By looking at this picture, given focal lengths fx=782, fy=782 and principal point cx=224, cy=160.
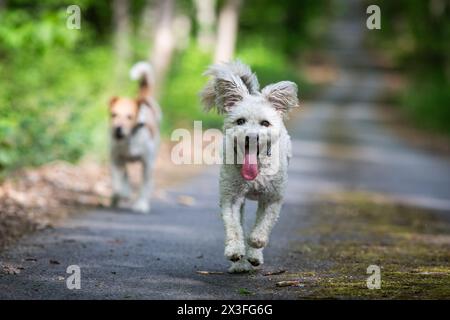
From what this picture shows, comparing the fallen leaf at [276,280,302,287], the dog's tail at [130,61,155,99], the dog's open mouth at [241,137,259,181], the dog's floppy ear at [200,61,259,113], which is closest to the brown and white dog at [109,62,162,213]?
the dog's tail at [130,61,155,99]

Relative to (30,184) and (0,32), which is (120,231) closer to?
(30,184)

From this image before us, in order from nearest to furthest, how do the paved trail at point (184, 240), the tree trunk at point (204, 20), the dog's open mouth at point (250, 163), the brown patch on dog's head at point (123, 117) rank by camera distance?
the paved trail at point (184, 240)
the dog's open mouth at point (250, 163)
the brown patch on dog's head at point (123, 117)
the tree trunk at point (204, 20)

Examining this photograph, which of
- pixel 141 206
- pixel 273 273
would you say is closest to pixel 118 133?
pixel 141 206

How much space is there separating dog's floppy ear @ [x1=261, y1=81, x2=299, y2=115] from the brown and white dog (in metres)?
4.38

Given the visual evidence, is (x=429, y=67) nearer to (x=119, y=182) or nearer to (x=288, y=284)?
(x=119, y=182)

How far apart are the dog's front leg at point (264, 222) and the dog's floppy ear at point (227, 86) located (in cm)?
94

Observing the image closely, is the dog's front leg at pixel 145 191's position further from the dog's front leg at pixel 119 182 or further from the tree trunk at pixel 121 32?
the tree trunk at pixel 121 32

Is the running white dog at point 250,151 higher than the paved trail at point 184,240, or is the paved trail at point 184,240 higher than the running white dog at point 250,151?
the running white dog at point 250,151

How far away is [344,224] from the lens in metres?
10.5

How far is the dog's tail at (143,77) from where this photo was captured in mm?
11062

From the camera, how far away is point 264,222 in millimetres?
6922

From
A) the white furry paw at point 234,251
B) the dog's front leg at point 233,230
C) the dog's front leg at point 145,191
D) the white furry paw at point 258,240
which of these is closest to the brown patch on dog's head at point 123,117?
the dog's front leg at point 145,191

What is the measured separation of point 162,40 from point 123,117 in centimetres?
1049

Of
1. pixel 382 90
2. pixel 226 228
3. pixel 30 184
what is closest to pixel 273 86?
pixel 226 228
